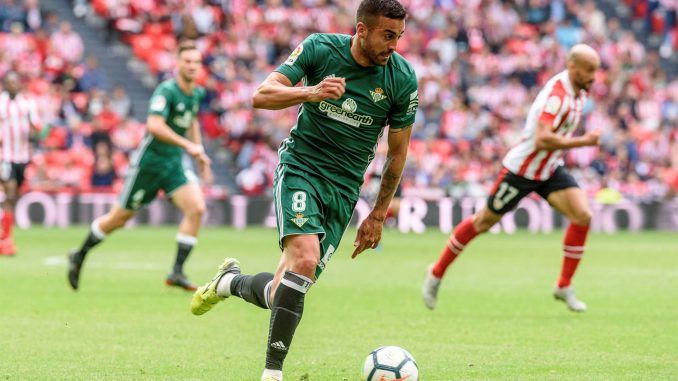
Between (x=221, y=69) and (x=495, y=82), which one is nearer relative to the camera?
(x=221, y=69)

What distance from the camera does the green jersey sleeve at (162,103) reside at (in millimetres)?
12523

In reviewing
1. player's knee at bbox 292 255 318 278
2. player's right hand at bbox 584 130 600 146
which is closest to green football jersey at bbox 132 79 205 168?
player's right hand at bbox 584 130 600 146

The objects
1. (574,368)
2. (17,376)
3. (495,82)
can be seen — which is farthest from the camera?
(495,82)

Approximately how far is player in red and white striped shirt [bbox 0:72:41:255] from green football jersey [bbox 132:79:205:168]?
523 centimetres

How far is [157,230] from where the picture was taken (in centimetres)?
2481

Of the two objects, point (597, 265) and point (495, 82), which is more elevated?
point (495, 82)

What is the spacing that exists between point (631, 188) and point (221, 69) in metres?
10.4

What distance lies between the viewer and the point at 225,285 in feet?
25.8

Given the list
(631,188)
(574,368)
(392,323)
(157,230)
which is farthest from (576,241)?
(631,188)

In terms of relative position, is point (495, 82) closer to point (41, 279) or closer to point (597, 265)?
point (597, 265)

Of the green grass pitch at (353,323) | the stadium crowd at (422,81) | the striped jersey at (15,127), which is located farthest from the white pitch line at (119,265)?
the stadium crowd at (422,81)

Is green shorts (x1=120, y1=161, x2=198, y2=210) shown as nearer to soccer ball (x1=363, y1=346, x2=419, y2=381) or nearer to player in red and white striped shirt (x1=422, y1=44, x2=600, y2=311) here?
player in red and white striped shirt (x1=422, y1=44, x2=600, y2=311)

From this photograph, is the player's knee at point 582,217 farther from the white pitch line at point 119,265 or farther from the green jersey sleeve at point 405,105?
the white pitch line at point 119,265

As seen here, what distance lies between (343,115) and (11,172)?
1178 cm
